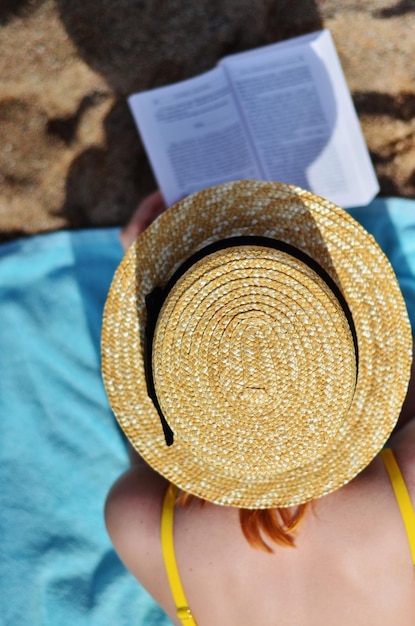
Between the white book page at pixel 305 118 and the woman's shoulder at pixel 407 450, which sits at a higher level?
the white book page at pixel 305 118

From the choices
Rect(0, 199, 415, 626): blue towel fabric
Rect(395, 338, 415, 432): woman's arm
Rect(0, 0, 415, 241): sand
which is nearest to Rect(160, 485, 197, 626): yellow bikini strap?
Rect(0, 199, 415, 626): blue towel fabric

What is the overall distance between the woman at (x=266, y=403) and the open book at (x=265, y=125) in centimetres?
52

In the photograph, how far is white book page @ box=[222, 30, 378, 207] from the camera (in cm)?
137

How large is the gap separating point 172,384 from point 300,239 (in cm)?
33

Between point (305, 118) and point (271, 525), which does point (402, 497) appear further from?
point (305, 118)

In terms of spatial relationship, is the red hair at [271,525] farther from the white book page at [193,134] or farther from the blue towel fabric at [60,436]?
the white book page at [193,134]

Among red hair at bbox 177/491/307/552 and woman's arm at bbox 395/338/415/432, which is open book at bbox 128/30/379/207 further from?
red hair at bbox 177/491/307/552

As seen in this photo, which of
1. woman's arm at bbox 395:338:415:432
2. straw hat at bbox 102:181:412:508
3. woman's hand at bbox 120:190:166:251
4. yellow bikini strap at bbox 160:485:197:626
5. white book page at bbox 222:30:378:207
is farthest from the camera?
woman's hand at bbox 120:190:166:251

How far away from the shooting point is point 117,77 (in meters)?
1.54

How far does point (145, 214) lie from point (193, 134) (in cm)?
24

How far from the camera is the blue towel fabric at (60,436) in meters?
1.47

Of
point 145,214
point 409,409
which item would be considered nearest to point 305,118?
point 145,214

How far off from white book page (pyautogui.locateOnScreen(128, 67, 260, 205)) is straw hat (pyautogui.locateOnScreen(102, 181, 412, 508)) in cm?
51

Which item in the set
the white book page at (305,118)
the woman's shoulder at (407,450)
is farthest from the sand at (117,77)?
the woman's shoulder at (407,450)
